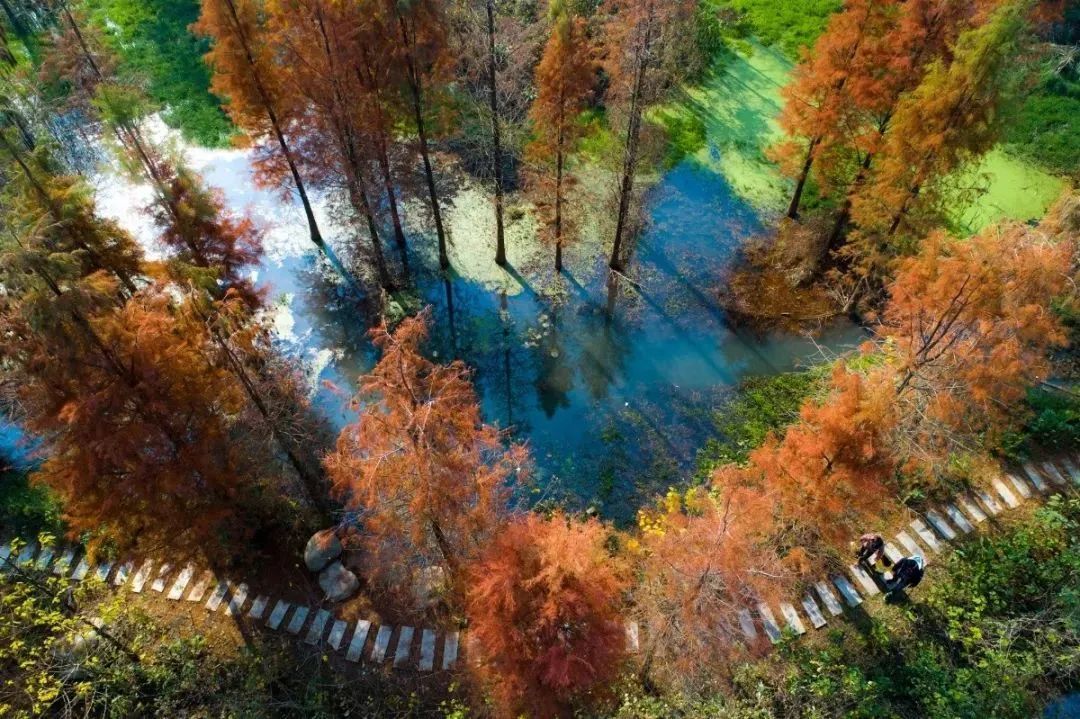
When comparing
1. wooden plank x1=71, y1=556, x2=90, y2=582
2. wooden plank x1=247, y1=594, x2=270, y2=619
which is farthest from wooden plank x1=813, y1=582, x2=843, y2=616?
wooden plank x1=71, y1=556, x2=90, y2=582

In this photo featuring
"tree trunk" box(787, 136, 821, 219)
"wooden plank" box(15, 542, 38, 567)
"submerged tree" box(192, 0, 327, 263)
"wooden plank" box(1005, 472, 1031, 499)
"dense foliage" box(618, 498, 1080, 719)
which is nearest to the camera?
"dense foliage" box(618, 498, 1080, 719)

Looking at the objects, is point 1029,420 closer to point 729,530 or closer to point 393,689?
point 729,530

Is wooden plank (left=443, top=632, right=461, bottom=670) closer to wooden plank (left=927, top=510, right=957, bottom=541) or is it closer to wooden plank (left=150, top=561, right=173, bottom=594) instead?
wooden plank (left=150, top=561, right=173, bottom=594)

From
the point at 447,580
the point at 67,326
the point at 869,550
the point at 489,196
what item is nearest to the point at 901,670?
the point at 869,550

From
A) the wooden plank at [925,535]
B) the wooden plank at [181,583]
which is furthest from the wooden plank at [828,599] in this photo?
the wooden plank at [181,583]

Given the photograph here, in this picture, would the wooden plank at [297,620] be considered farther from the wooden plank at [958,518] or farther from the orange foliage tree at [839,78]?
the orange foliage tree at [839,78]
